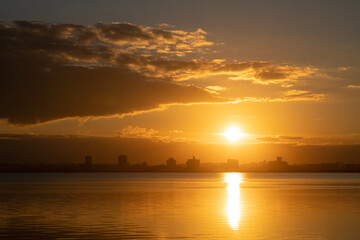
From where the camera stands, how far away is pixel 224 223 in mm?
43594

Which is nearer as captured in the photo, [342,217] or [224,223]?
[224,223]

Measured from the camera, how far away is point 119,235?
35.3m

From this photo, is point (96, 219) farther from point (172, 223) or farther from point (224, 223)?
point (224, 223)

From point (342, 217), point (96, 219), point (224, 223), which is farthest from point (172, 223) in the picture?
→ point (342, 217)

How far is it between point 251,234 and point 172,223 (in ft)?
30.7

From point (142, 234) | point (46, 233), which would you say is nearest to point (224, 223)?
point (142, 234)

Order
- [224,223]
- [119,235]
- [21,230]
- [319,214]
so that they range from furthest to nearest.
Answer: [319,214] < [224,223] < [21,230] < [119,235]

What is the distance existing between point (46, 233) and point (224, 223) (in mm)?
15639

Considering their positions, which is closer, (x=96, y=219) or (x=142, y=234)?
(x=142, y=234)

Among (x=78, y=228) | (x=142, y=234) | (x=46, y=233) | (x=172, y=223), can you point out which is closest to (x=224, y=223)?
(x=172, y=223)

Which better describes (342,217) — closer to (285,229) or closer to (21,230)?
(285,229)

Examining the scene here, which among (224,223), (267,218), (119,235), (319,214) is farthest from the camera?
(319,214)

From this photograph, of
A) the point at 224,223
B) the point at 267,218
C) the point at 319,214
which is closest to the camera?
the point at 224,223

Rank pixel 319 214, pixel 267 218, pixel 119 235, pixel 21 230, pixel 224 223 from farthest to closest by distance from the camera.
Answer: pixel 319 214, pixel 267 218, pixel 224 223, pixel 21 230, pixel 119 235
